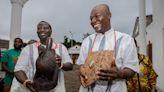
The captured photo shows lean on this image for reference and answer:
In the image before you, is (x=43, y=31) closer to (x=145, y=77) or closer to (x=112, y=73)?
(x=112, y=73)

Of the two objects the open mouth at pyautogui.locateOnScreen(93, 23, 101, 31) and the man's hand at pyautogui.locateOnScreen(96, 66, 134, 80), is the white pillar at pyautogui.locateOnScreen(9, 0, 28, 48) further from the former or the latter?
the man's hand at pyautogui.locateOnScreen(96, 66, 134, 80)

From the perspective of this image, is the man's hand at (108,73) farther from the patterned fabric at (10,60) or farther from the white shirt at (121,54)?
the patterned fabric at (10,60)

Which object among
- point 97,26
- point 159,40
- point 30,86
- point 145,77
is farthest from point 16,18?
point 97,26

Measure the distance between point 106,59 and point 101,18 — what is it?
0.29 metres

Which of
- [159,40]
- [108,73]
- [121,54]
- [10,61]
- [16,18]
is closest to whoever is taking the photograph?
[108,73]

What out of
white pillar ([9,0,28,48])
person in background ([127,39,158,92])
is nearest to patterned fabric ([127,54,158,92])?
person in background ([127,39,158,92])

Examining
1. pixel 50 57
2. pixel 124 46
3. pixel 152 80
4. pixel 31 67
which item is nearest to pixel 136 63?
pixel 124 46

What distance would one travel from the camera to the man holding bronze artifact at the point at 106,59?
1.95 m

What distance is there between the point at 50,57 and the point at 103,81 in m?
0.56

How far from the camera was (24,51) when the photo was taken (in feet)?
9.20

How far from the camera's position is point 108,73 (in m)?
1.91

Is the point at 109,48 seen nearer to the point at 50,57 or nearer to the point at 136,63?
the point at 136,63

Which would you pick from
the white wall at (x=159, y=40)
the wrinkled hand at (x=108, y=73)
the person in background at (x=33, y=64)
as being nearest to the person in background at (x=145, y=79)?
the person in background at (x=33, y=64)

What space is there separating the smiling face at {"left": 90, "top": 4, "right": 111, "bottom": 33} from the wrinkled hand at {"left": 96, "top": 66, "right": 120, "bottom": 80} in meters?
0.32
